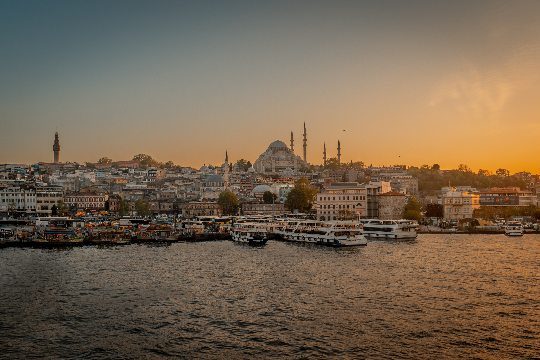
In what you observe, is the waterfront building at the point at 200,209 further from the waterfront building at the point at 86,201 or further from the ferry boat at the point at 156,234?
the ferry boat at the point at 156,234

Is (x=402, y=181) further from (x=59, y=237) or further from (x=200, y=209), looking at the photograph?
(x=59, y=237)

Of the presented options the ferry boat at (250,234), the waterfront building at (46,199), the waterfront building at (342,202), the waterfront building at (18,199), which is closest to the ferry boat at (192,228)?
the ferry boat at (250,234)

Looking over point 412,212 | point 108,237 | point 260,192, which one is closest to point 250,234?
point 108,237

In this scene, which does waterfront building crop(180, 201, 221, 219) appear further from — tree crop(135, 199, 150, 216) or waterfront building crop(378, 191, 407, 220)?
waterfront building crop(378, 191, 407, 220)

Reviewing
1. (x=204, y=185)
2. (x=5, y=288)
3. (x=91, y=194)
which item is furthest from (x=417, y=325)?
(x=204, y=185)

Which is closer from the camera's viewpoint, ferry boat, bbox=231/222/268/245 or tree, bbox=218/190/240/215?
ferry boat, bbox=231/222/268/245

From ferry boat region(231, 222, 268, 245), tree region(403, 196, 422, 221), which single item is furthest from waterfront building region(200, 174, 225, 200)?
ferry boat region(231, 222, 268, 245)

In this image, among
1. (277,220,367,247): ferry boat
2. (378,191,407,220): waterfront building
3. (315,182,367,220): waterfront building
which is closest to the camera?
(277,220,367,247): ferry boat
